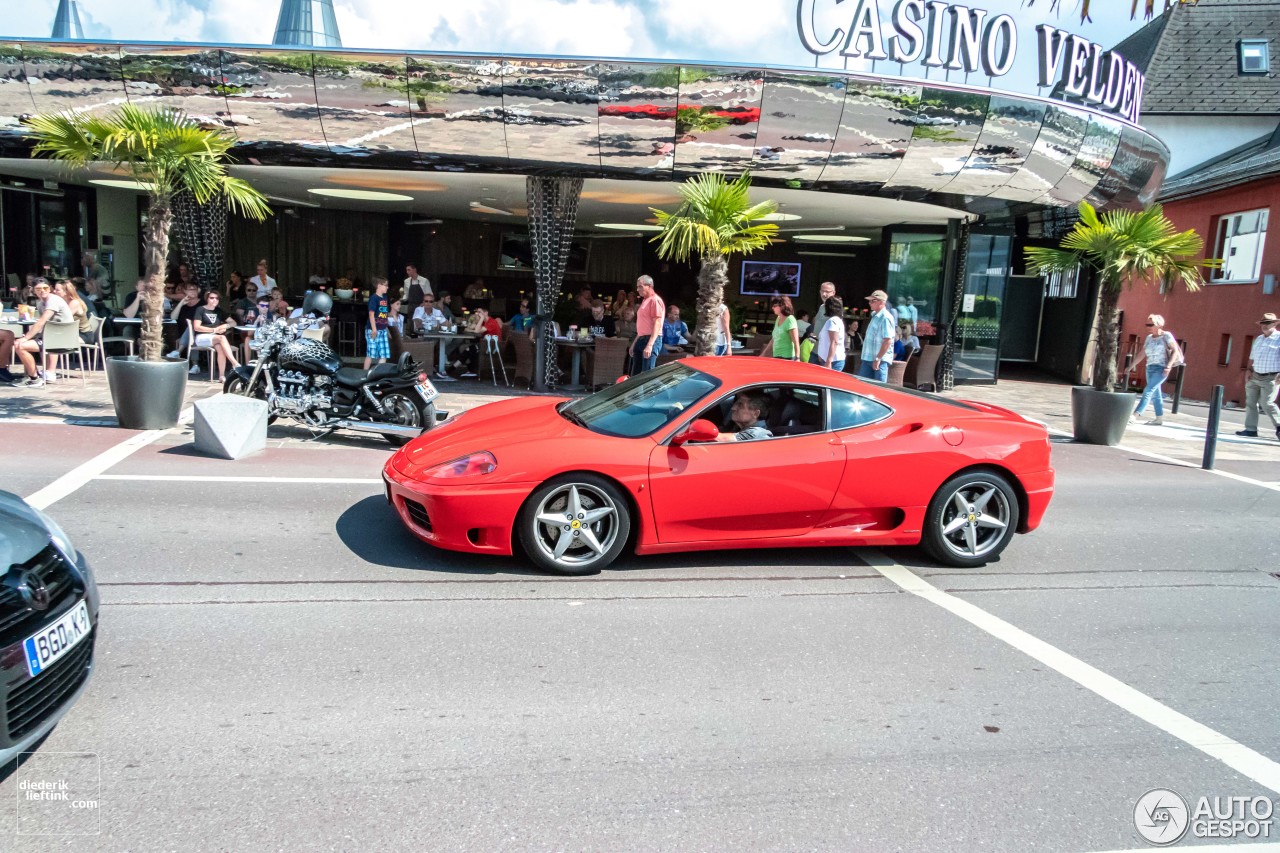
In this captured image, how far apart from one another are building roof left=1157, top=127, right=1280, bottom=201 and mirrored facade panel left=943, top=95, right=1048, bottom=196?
9523mm

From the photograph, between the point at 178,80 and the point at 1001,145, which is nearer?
the point at 178,80

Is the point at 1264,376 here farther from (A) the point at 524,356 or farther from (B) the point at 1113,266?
(A) the point at 524,356

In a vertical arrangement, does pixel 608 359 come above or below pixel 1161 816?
above

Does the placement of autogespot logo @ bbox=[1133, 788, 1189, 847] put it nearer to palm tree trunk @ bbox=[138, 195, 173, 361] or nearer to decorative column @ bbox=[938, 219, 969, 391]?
palm tree trunk @ bbox=[138, 195, 173, 361]

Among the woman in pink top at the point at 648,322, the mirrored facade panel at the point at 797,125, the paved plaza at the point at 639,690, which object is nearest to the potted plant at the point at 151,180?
the paved plaza at the point at 639,690

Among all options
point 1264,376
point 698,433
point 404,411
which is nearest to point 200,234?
point 404,411

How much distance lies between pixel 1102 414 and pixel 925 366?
220 inches

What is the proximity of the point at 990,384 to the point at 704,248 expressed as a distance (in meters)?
13.0

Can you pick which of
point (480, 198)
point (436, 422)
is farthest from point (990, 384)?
point (436, 422)

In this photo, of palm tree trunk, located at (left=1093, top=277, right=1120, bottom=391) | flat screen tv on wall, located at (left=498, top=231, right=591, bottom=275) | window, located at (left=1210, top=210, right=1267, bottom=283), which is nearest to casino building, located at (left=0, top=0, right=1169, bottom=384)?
palm tree trunk, located at (left=1093, top=277, right=1120, bottom=391)

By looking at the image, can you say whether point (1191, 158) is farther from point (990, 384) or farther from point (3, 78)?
point (3, 78)

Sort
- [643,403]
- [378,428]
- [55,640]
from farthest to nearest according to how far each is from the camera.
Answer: [378,428] → [643,403] → [55,640]

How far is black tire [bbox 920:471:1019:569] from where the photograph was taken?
6383mm

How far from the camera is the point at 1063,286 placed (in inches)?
1082
